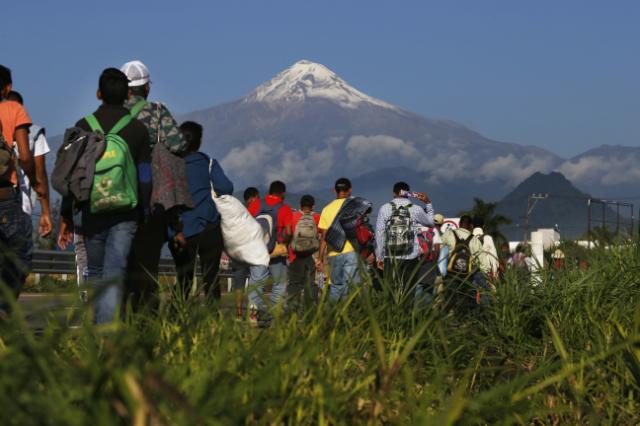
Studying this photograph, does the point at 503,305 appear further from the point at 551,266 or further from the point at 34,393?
the point at 34,393

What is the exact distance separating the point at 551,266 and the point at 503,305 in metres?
1.17

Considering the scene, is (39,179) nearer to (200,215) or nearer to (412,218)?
(200,215)

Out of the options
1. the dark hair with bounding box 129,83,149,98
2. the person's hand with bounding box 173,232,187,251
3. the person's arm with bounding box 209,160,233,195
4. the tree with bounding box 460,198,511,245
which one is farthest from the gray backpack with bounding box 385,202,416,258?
the tree with bounding box 460,198,511,245

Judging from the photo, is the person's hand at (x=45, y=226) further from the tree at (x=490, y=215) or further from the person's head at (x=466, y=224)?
the tree at (x=490, y=215)

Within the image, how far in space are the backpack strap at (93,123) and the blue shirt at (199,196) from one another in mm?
2105

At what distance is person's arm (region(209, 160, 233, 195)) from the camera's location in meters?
10.3

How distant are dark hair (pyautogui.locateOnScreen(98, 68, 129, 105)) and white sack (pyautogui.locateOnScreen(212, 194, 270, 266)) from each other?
9.78 feet

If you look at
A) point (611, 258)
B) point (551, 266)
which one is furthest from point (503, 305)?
point (611, 258)

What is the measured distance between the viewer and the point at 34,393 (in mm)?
2994

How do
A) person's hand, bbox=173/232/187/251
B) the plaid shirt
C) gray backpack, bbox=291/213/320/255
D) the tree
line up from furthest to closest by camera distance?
1. the tree
2. gray backpack, bbox=291/213/320/255
3. the plaid shirt
4. person's hand, bbox=173/232/187/251

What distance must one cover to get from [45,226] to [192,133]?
2.24 metres

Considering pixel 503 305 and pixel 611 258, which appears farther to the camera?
pixel 611 258

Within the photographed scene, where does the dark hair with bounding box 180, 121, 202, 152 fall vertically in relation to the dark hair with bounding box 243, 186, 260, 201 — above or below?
above

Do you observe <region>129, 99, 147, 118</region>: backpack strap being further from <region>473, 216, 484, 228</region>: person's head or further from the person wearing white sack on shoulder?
<region>473, 216, 484, 228</region>: person's head
